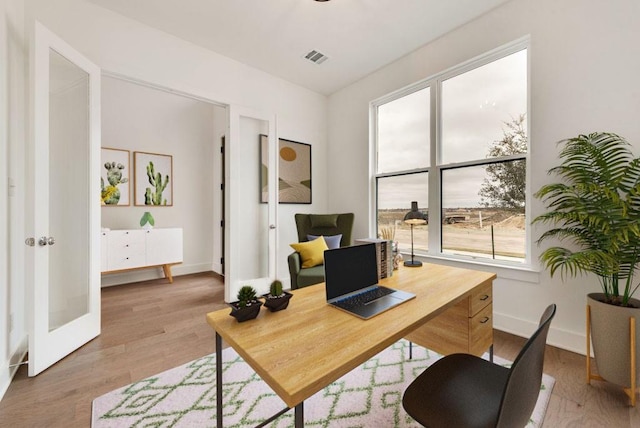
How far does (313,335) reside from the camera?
0.97 m

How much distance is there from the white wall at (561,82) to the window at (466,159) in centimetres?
14

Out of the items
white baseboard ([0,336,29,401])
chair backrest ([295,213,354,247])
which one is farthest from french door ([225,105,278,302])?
white baseboard ([0,336,29,401])

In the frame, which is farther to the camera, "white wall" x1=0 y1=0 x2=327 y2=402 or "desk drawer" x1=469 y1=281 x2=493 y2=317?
"white wall" x1=0 y1=0 x2=327 y2=402

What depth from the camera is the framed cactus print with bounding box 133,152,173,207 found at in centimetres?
416

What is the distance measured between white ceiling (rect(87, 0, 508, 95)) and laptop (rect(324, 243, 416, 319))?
228cm

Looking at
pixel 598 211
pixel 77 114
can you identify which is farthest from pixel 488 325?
pixel 77 114

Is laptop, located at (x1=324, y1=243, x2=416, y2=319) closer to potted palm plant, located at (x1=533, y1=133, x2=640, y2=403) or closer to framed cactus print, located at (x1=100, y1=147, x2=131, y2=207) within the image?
potted palm plant, located at (x1=533, y1=133, x2=640, y2=403)

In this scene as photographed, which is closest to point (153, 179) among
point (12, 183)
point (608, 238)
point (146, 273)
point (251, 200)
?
point (146, 273)

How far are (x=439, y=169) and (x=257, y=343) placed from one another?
2.71 meters

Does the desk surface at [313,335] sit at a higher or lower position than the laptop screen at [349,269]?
lower

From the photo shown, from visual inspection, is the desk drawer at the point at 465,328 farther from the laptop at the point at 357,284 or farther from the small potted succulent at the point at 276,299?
the small potted succulent at the point at 276,299

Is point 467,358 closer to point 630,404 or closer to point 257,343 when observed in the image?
point 257,343

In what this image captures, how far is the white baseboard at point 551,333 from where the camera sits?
2053 millimetres

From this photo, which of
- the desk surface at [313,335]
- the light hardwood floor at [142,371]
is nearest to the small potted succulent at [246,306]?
the desk surface at [313,335]
